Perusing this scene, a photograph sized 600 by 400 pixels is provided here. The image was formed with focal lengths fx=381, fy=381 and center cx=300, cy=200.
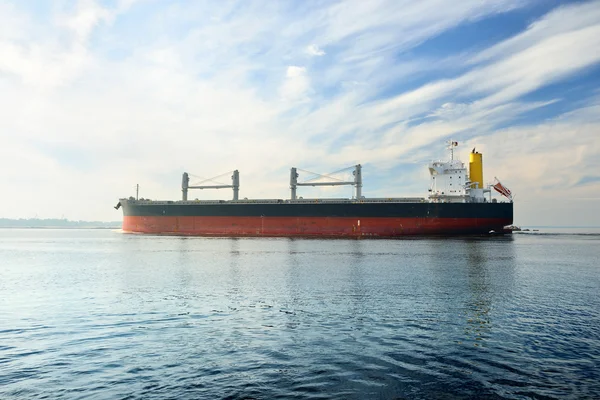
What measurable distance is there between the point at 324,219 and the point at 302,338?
41.4 metres

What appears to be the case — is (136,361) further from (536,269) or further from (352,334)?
(536,269)

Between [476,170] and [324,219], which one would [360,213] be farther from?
[476,170]

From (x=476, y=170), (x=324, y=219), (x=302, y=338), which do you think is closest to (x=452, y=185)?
(x=476, y=170)

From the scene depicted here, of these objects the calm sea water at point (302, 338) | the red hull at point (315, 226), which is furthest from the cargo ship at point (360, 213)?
the calm sea water at point (302, 338)

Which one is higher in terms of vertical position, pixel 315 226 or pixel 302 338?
pixel 315 226

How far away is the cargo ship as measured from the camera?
4572 cm

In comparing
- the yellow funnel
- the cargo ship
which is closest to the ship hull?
the cargo ship

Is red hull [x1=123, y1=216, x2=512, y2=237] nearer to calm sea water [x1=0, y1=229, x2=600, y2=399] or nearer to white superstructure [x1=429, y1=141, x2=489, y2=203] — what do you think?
white superstructure [x1=429, y1=141, x2=489, y2=203]

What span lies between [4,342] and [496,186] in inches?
1992

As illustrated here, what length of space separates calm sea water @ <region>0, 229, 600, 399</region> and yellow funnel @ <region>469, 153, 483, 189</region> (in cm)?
3338

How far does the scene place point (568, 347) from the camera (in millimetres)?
8109

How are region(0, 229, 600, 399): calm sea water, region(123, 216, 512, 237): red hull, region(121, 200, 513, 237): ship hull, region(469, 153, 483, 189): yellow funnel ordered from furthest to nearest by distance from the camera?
region(469, 153, 483, 189): yellow funnel → region(123, 216, 512, 237): red hull → region(121, 200, 513, 237): ship hull → region(0, 229, 600, 399): calm sea water

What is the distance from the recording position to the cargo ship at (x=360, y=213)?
45.7 metres

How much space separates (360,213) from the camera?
48719 millimetres
